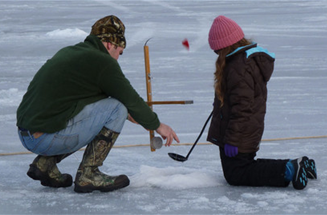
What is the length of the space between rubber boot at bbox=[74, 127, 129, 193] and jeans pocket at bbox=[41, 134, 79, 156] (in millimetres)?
95

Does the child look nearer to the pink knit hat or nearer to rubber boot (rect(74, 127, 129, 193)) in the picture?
the pink knit hat

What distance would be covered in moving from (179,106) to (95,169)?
8.66 ft

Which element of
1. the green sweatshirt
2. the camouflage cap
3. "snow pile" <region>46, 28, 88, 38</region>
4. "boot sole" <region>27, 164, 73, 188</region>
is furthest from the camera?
"snow pile" <region>46, 28, 88, 38</region>

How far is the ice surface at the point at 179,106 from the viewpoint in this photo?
3.24 meters

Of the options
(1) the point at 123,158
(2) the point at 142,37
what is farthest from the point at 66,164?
(2) the point at 142,37

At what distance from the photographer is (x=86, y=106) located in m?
3.28

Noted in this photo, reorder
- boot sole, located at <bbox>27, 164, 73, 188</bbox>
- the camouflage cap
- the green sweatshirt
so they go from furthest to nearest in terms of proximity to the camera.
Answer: boot sole, located at <bbox>27, 164, 73, 188</bbox>, the camouflage cap, the green sweatshirt

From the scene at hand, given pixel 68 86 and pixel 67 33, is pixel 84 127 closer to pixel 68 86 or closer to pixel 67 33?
pixel 68 86

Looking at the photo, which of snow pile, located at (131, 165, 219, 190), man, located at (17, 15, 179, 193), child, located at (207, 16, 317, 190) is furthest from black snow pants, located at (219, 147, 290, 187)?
man, located at (17, 15, 179, 193)

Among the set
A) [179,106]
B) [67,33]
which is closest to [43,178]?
[179,106]

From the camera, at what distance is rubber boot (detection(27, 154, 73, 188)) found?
11.3 ft

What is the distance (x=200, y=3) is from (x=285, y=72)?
9.47m

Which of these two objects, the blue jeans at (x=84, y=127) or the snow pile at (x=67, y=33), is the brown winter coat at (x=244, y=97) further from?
the snow pile at (x=67, y=33)

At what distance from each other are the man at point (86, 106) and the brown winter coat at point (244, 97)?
0.33 metres
